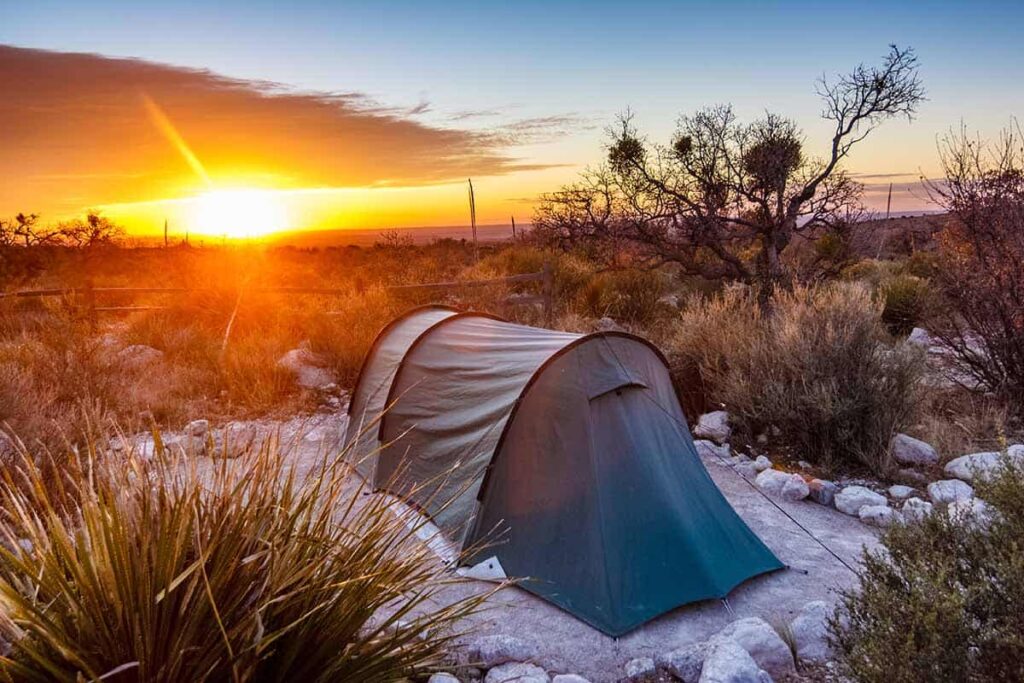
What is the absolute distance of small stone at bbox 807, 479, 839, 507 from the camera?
588 cm

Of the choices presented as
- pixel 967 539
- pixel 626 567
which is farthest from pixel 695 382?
pixel 967 539

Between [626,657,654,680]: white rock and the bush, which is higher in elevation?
the bush

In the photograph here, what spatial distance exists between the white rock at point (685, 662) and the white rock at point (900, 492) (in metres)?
3.04

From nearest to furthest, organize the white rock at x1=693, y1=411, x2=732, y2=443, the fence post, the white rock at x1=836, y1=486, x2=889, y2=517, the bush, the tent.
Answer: the bush
the tent
the white rock at x1=836, y1=486, x2=889, y2=517
the white rock at x1=693, y1=411, x2=732, y2=443
the fence post

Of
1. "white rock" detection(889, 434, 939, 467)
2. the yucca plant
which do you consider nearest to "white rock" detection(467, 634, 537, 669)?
the yucca plant

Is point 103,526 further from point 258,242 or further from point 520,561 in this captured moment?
point 258,242

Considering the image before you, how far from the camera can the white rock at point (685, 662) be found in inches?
141

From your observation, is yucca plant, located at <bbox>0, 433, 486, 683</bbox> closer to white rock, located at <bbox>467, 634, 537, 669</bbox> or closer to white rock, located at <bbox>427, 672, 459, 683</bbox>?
white rock, located at <bbox>427, 672, 459, 683</bbox>

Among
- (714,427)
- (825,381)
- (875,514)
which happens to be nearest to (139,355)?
(714,427)

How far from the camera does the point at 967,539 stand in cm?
291

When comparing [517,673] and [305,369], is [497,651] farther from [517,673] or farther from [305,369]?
[305,369]

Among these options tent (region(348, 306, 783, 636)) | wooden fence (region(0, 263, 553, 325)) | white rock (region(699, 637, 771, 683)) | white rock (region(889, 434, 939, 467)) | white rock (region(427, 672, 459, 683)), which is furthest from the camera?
wooden fence (region(0, 263, 553, 325))

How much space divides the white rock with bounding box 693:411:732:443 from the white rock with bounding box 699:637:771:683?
3.91 m

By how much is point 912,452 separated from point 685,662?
402 centimetres
